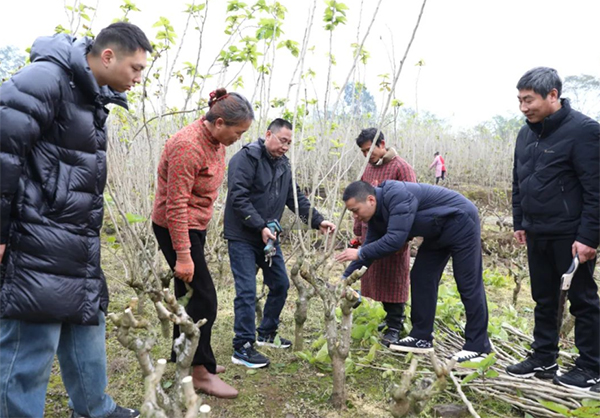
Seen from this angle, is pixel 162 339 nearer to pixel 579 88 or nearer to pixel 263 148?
pixel 263 148

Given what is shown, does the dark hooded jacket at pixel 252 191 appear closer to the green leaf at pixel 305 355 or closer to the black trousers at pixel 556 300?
the green leaf at pixel 305 355

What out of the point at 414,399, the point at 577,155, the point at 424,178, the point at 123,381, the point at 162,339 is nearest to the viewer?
the point at 414,399

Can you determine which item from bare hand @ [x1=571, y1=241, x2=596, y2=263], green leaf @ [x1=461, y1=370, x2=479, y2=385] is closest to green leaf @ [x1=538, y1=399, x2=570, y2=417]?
green leaf @ [x1=461, y1=370, x2=479, y2=385]

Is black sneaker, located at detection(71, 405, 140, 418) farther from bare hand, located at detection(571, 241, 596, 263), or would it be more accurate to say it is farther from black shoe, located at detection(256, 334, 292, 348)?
bare hand, located at detection(571, 241, 596, 263)

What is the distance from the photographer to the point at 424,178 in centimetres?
1477

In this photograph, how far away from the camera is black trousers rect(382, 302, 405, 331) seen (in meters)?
3.32

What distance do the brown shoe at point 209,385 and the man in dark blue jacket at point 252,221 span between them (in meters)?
0.37

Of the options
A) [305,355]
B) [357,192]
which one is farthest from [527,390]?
[357,192]

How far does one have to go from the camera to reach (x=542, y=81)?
2.37 meters

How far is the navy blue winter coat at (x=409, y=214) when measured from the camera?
2.75m

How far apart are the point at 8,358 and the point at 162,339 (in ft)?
5.23

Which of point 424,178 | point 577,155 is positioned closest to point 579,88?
point 424,178

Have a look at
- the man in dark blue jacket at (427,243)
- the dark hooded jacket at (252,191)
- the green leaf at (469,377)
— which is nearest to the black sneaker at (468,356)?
the man in dark blue jacket at (427,243)

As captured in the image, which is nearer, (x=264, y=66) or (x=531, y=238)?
(x=531, y=238)
